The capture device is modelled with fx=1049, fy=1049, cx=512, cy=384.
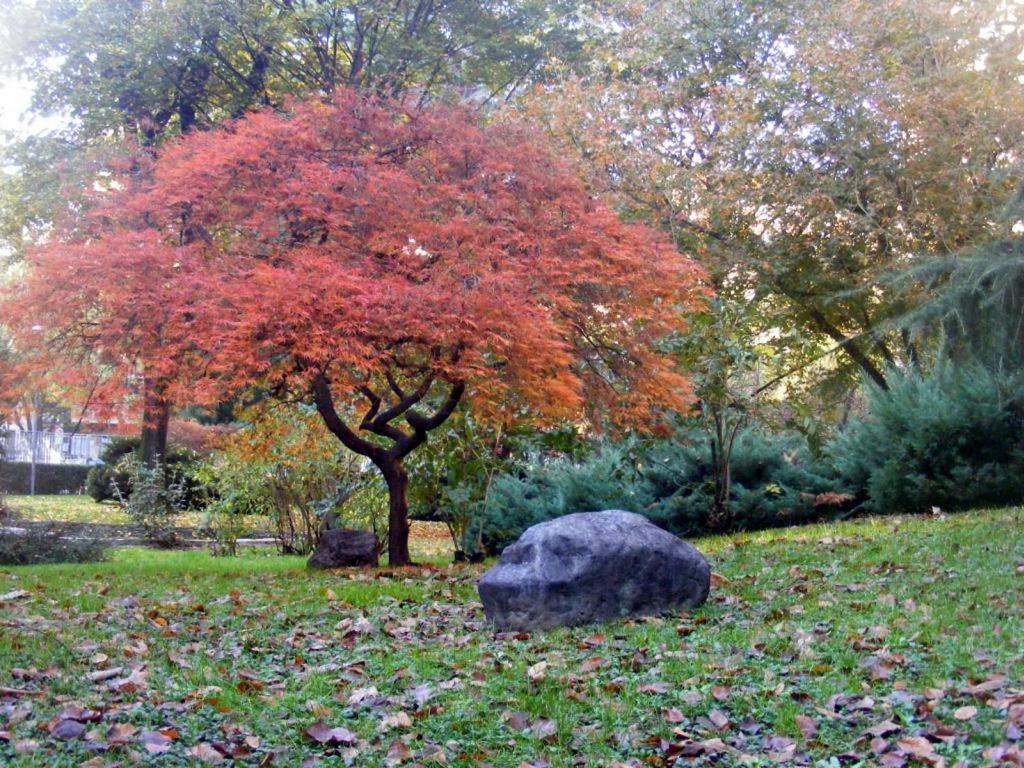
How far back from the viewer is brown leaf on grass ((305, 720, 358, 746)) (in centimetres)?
475

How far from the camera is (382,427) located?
1173cm

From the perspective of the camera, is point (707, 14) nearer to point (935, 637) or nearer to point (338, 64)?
point (338, 64)

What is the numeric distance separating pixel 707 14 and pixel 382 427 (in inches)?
434

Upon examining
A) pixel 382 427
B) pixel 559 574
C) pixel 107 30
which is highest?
pixel 107 30

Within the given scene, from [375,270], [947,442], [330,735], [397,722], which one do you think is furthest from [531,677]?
[947,442]

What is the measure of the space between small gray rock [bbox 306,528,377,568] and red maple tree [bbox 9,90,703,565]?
0.98 meters

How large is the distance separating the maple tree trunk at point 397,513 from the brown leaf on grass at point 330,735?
7160 mm

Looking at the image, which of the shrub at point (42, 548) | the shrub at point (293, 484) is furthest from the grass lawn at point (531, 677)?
the shrub at point (293, 484)

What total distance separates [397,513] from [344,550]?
78 centimetres

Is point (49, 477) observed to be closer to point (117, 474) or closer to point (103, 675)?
point (117, 474)

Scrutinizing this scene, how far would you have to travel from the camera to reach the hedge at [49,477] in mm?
28516

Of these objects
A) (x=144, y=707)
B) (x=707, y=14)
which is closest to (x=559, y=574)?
(x=144, y=707)

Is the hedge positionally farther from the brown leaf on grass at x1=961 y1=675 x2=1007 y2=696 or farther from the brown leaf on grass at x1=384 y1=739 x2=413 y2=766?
the brown leaf on grass at x1=961 y1=675 x2=1007 y2=696

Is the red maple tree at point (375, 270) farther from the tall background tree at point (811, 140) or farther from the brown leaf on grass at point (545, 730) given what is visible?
the brown leaf on grass at point (545, 730)
